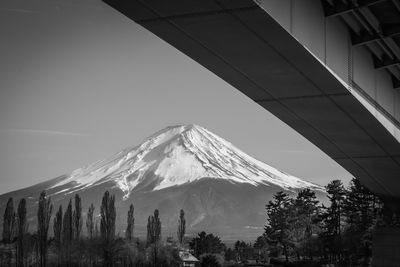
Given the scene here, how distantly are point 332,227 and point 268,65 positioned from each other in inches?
2945

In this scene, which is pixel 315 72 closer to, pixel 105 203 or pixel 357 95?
pixel 357 95

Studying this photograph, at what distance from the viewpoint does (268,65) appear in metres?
12.0

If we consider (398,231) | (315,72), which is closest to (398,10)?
(315,72)

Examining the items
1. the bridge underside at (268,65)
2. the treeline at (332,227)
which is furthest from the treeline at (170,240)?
the bridge underside at (268,65)

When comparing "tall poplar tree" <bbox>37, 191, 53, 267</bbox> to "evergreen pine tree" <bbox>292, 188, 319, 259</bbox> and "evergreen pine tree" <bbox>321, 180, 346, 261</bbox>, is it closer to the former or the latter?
"evergreen pine tree" <bbox>292, 188, 319, 259</bbox>

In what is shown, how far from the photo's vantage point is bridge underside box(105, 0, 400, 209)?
9.81 m

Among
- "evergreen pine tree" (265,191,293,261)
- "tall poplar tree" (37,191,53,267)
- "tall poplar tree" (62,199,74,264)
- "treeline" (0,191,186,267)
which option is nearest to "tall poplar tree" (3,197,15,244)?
"treeline" (0,191,186,267)

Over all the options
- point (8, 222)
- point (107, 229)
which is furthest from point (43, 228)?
point (8, 222)

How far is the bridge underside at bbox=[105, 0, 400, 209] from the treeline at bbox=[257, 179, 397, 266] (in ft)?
92.8

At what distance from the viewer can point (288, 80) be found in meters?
13.0

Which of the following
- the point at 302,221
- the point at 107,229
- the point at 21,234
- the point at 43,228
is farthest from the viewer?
the point at 107,229

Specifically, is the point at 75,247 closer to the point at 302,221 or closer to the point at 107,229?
the point at 107,229

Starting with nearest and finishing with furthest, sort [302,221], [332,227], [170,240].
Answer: [332,227], [302,221], [170,240]

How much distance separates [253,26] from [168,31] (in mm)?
1446
